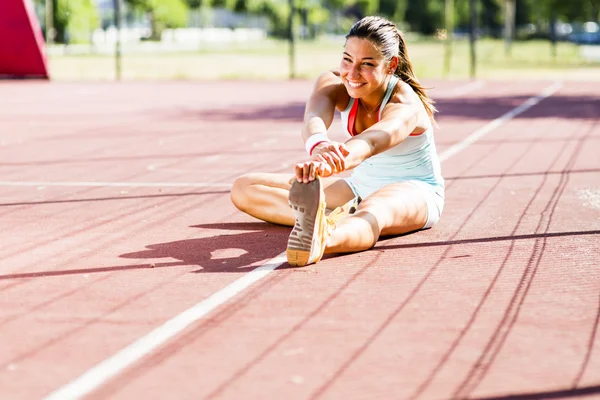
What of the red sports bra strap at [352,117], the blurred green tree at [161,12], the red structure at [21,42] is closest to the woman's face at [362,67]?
the red sports bra strap at [352,117]

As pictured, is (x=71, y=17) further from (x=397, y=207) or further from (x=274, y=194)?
(x=397, y=207)

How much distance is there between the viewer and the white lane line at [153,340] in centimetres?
365

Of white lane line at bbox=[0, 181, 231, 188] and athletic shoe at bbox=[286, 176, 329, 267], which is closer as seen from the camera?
athletic shoe at bbox=[286, 176, 329, 267]

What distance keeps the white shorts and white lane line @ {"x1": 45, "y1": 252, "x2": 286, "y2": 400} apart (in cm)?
129

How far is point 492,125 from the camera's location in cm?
1578

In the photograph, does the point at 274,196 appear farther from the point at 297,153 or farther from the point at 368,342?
the point at 297,153

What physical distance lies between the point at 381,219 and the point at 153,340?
87.0 inches

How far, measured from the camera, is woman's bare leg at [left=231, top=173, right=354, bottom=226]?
6707mm

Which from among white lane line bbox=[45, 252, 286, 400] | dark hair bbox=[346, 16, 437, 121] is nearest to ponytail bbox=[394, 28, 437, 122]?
dark hair bbox=[346, 16, 437, 121]

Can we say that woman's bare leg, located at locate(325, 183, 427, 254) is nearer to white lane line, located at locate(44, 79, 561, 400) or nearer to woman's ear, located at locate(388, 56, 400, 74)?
white lane line, located at locate(44, 79, 561, 400)

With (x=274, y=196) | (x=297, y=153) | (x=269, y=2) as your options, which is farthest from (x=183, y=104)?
(x=269, y=2)

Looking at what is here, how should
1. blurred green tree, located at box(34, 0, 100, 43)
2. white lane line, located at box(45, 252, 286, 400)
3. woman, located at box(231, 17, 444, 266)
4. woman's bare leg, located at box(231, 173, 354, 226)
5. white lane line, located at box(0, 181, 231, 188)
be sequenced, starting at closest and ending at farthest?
1. white lane line, located at box(45, 252, 286, 400)
2. woman, located at box(231, 17, 444, 266)
3. woman's bare leg, located at box(231, 173, 354, 226)
4. white lane line, located at box(0, 181, 231, 188)
5. blurred green tree, located at box(34, 0, 100, 43)

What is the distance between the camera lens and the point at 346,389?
3656 millimetres

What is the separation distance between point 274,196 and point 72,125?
9491mm
